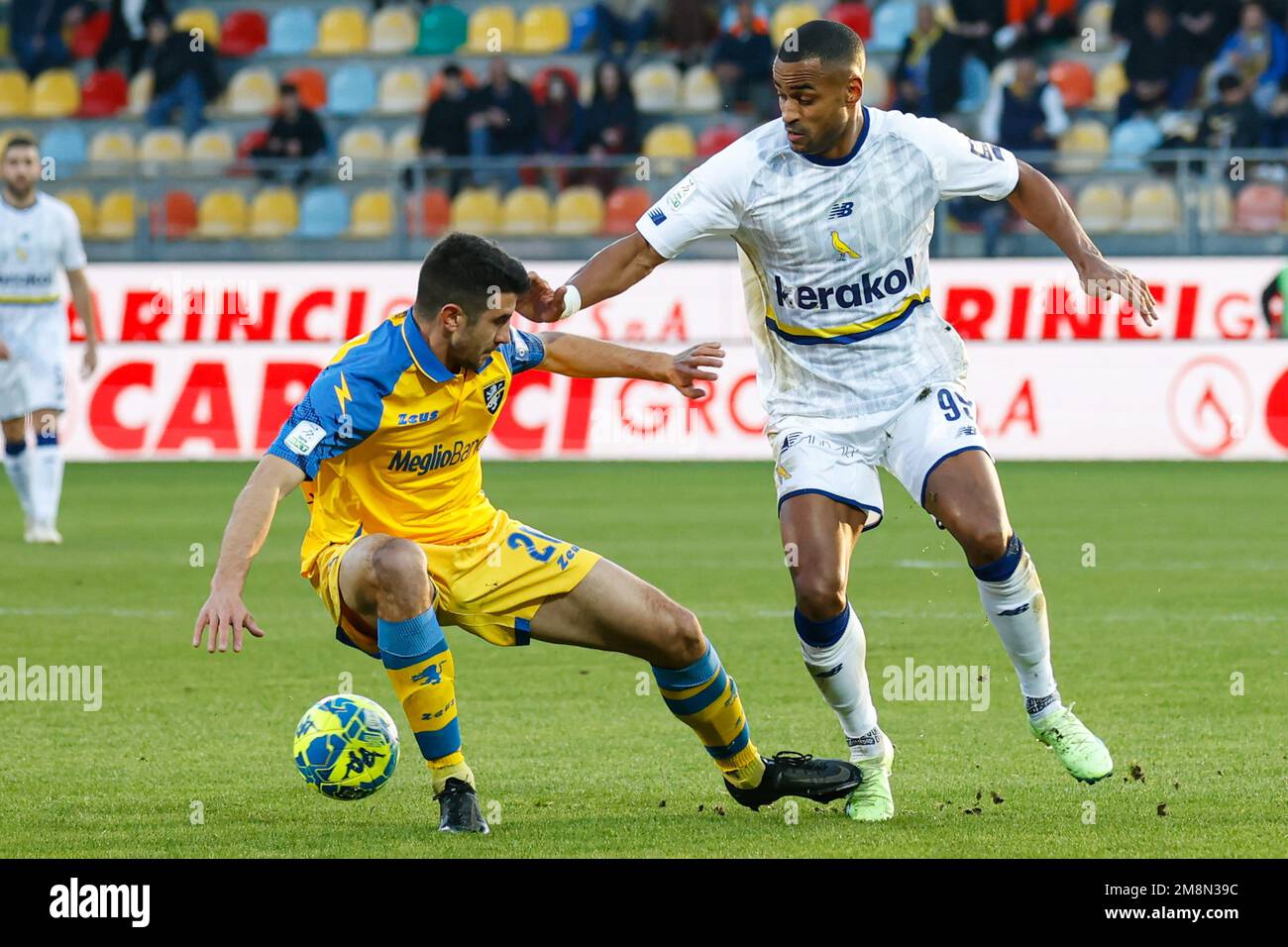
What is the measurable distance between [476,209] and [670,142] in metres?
3.07

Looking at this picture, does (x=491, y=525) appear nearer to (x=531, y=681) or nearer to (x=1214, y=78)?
(x=531, y=681)

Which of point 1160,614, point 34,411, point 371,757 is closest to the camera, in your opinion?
point 371,757

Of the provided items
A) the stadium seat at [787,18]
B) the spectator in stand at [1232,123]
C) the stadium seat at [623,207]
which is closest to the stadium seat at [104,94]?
the stadium seat at [623,207]

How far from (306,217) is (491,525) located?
13.2 meters

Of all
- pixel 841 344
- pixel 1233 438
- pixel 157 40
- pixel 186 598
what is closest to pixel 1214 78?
pixel 1233 438

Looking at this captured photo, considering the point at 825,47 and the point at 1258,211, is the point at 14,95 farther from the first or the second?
the point at 825,47

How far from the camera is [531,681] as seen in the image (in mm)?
8211

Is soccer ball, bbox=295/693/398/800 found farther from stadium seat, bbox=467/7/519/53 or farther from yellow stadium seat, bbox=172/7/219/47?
yellow stadium seat, bbox=172/7/219/47

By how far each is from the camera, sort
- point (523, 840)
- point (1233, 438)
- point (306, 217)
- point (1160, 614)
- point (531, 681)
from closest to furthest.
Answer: point (523, 840), point (531, 681), point (1160, 614), point (1233, 438), point (306, 217)

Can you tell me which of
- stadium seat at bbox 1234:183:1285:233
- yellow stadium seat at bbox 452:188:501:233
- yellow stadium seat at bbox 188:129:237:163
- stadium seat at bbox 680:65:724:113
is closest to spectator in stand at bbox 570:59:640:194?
stadium seat at bbox 680:65:724:113

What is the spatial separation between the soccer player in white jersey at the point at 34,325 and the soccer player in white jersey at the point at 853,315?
785 cm

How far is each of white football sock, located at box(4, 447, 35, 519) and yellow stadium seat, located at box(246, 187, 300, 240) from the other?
18.6 feet

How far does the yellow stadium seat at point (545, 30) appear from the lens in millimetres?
22359

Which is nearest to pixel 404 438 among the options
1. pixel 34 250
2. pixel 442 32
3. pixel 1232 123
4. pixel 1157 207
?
pixel 34 250
